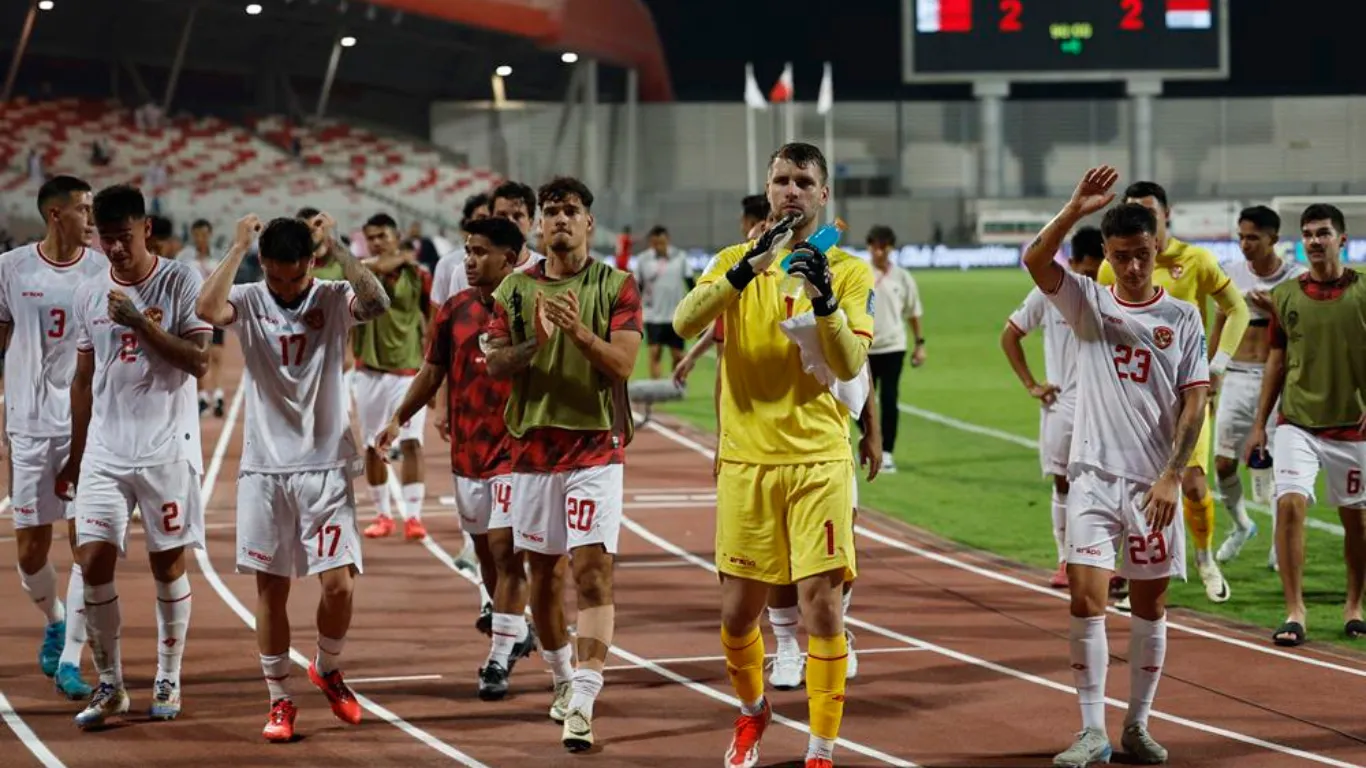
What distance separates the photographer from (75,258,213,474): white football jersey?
29.0 feet

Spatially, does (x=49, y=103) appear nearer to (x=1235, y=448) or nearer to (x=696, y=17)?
(x=696, y=17)

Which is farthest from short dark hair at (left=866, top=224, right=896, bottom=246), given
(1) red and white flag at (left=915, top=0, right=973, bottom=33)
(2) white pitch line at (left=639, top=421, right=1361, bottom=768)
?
(1) red and white flag at (left=915, top=0, right=973, bottom=33)

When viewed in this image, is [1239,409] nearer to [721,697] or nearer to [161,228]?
[721,697]

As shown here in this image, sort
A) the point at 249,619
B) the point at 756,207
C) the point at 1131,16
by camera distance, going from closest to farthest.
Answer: the point at 756,207 → the point at 249,619 → the point at 1131,16

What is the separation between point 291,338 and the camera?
8617mm

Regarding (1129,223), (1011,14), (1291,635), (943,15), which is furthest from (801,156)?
(1011,14)

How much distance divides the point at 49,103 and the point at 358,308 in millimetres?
52206

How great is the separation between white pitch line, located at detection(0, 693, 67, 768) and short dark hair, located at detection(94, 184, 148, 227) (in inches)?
91.1

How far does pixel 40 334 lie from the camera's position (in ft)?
31.9

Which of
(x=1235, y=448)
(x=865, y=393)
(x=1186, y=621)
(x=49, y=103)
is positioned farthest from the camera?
(x=49, y=103)

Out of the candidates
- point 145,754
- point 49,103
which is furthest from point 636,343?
point 49,103

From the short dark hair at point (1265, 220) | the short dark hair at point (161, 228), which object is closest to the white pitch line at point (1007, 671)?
the short dark hair at point (1265, 220)

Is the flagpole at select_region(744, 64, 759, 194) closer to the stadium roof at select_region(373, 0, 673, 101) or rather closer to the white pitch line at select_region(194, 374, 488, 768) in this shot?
the stadium roof at select_region(373, 0, 673, 101)

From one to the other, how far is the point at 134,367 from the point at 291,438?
85 centimetres
